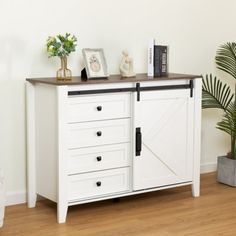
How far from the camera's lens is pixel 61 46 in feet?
12.4

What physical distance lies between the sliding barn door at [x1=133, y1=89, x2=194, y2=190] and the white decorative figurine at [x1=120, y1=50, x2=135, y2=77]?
8.9 inches

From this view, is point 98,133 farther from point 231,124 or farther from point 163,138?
point 231,124

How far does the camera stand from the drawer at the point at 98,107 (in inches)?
143

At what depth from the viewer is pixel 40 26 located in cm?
394

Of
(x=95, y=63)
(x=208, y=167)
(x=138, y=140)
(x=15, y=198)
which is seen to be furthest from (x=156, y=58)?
(x=15, y=198)

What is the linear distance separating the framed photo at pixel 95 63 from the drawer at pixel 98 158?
1.63ft

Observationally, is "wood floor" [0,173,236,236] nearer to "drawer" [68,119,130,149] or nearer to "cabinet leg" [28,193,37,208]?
"cabinet leg" [28,193,37,208]

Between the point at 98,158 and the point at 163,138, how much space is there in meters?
0.53

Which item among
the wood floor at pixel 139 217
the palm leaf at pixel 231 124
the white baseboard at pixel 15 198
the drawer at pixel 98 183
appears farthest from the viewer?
the palm leaf at pixel 231 124

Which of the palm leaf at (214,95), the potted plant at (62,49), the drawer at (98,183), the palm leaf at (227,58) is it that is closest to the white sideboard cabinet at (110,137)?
the drawer at (98,183)

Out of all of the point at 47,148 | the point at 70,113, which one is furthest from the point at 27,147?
the point at 70,113

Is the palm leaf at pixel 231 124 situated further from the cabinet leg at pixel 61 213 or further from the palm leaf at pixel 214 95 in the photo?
the cabinet leg at pixel 61 213

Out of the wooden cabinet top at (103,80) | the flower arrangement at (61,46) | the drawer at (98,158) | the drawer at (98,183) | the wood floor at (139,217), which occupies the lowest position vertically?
the wood floor at (139,217)

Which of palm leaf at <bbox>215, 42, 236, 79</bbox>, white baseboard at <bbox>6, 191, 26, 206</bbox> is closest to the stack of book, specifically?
palm leaf at <bbox>215, 42, 236, 79</bbox>
